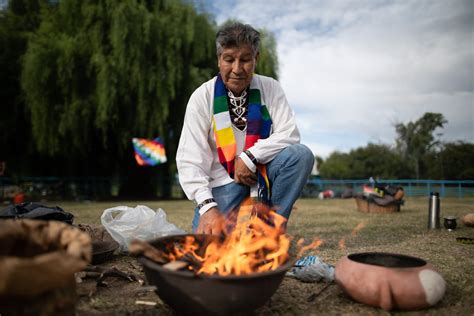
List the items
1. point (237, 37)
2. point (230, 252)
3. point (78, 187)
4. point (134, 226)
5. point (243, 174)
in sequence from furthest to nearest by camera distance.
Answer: point (78, 187)
point (134, 226)
point (243, 174)
point (237, 37)
point (230, 252)

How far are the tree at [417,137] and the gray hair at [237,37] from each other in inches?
713

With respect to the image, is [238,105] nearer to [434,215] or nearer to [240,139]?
[240,139]

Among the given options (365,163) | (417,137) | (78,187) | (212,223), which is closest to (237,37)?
(212,223)

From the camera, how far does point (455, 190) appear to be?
1038 cm

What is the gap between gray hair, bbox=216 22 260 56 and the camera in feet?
8.04

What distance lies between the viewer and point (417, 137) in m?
23.5

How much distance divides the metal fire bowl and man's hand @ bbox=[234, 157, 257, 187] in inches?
42.8

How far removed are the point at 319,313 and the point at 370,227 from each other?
4121 mm

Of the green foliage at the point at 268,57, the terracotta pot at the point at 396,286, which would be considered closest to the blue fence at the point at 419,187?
the green foliage at the point at 268,57

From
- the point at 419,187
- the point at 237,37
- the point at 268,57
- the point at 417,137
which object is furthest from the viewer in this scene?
the point at 417,137

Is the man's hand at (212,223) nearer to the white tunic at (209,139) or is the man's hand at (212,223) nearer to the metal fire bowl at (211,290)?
the white tunic at (209,139)

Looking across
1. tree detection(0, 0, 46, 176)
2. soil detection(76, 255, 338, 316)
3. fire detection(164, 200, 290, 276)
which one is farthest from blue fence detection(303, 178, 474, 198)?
tree detection(0, 0, 46, 176)

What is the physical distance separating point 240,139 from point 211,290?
1.53 meters

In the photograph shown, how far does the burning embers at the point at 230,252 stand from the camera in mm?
1671
